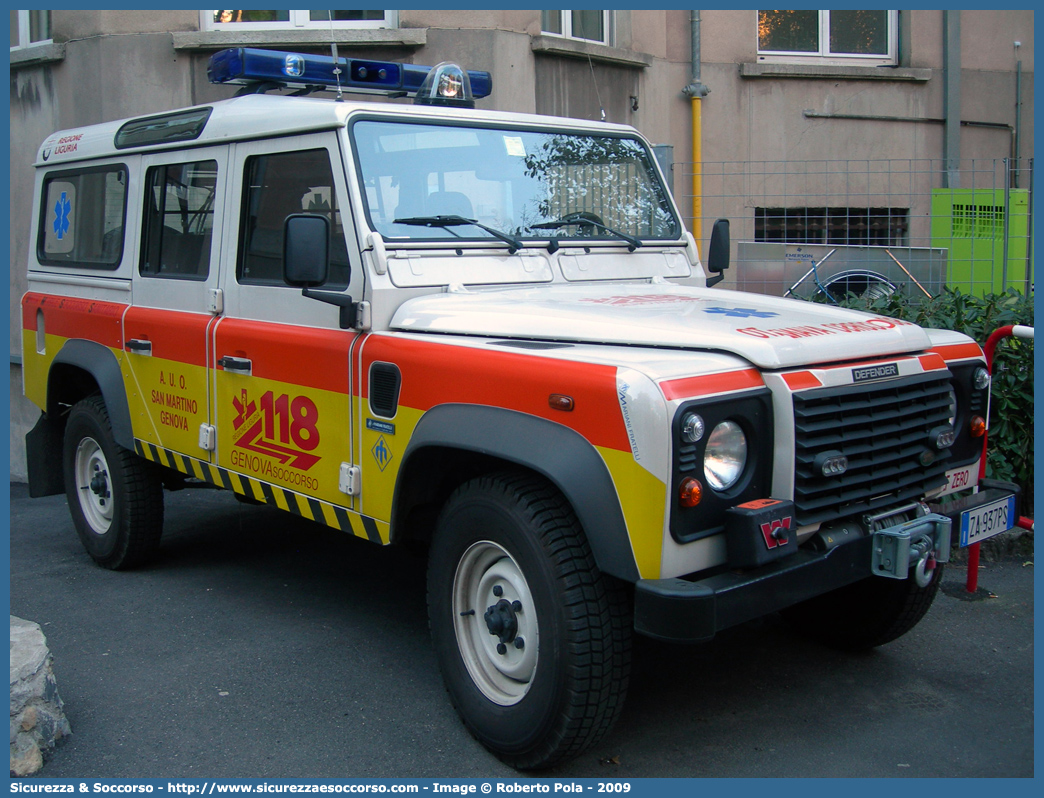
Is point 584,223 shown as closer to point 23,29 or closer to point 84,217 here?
point 84,217

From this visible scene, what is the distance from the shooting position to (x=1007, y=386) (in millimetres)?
5219

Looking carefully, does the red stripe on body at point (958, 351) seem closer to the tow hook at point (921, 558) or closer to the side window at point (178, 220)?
the tow hook at point (921, 558)

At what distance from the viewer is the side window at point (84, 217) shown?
514cm

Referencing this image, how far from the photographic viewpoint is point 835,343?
120 inches

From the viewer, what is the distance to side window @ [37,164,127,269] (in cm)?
514

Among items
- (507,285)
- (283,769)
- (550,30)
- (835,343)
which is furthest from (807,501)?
(550,30)

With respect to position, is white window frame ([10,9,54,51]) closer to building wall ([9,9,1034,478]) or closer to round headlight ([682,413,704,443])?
building wall ([9,9,1034,478])

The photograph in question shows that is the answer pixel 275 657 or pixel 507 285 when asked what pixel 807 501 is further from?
pixel 275 657

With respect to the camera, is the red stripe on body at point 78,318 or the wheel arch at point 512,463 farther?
the red stripe on body at point 78,318

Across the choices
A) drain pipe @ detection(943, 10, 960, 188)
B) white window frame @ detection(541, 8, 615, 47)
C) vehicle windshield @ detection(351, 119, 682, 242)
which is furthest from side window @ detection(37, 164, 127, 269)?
drain pipe @ detection(943, 10, 960, 188)

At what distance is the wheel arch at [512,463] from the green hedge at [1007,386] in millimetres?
3227

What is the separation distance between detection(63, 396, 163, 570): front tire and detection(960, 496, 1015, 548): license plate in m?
3.82

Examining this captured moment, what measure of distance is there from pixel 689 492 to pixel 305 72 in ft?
10.1

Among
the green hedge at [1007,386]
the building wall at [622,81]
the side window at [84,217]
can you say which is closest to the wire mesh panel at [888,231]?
the building wall at [622,81]
